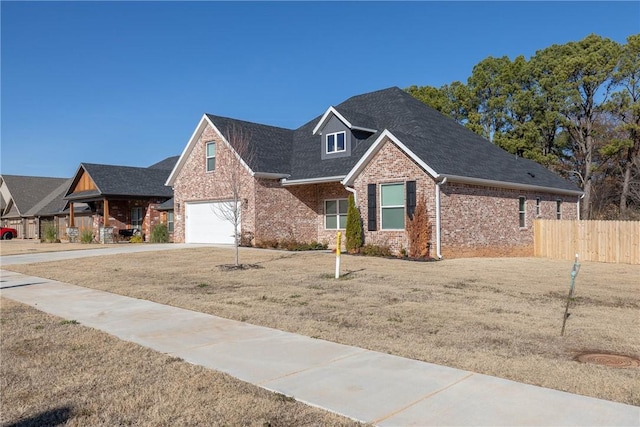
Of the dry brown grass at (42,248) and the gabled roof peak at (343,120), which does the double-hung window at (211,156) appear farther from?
the dry brown grass at (42,248)

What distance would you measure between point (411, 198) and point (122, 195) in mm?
21099

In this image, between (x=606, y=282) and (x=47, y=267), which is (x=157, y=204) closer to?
(x=47, y=267)

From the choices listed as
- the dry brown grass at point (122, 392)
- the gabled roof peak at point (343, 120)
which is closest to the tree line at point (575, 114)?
the gabled roof peak at point (343, 120)

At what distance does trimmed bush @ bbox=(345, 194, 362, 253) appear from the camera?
2039 cm

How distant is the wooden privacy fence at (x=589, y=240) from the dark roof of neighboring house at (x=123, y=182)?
23.9 meters

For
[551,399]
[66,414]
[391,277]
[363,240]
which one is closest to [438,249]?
[363,240]

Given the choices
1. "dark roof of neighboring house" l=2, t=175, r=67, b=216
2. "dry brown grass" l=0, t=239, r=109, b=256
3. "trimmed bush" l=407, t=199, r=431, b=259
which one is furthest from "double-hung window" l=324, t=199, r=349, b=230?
"dark roof of neighboring house" l=2, t=175, r=67, b=216

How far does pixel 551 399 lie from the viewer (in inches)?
184

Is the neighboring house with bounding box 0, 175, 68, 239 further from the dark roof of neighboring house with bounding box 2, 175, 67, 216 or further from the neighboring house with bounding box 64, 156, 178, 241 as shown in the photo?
the neighboring house with bounding box 64, 156, 178, 241

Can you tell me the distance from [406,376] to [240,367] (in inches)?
73.8

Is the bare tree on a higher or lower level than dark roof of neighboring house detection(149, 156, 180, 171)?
lower

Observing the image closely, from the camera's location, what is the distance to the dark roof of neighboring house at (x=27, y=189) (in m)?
53.2

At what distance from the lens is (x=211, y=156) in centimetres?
2716

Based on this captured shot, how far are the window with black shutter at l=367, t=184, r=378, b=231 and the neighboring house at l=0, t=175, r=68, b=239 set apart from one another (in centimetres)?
4139
